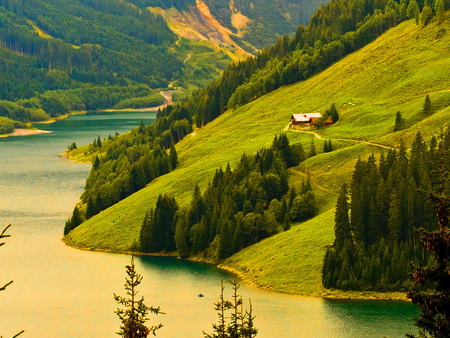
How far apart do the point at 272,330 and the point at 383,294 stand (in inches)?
947

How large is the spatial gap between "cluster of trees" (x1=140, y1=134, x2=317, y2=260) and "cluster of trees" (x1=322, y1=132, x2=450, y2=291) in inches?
820

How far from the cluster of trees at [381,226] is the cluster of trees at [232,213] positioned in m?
20.8

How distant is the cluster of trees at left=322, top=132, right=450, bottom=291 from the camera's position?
12970 centimetres

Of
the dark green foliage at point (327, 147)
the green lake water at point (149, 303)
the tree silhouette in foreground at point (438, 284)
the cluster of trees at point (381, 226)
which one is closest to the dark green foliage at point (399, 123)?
the dark green foliage at point (327, 147)

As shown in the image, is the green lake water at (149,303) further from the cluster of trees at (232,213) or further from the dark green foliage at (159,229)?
the cluster of trees at (232,213)

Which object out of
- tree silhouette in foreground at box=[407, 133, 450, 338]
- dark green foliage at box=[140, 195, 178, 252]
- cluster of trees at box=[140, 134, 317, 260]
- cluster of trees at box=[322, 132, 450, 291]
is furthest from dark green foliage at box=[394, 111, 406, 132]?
tree silhouette in foreground at box=[407, 133, 450, 338]

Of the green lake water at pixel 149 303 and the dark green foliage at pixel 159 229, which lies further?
the dark green foliage at pixel 159 229

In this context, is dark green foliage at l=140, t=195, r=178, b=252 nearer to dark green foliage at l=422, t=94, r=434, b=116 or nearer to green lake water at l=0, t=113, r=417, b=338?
green lake water at l=0, t=113, r=417, b=338

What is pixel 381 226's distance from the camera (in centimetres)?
13725

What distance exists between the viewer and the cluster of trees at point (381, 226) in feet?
426

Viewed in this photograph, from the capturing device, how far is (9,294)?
5438 inches

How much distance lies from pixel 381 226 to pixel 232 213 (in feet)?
120

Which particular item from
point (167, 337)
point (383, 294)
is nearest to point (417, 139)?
point (383, 294)

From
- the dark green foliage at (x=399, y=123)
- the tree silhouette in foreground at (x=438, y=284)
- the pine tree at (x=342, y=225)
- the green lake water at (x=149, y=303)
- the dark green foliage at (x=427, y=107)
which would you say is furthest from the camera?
the dark green foliage at (x=427, y=107)
